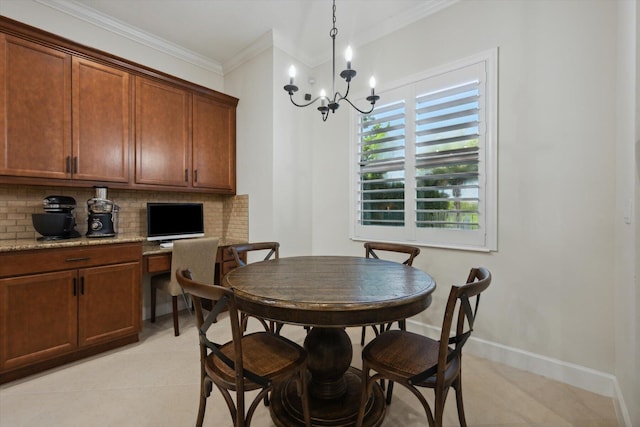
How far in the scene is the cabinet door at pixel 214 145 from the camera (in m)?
3.31

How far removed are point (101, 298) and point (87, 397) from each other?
0.75 m

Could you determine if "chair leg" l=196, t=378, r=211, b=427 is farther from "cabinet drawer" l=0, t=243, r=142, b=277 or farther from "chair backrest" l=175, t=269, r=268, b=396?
"cabinet drawer" l=0, t=243, r=142, b=277

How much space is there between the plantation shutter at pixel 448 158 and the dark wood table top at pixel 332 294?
0.96m

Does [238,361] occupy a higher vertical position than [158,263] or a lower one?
lower

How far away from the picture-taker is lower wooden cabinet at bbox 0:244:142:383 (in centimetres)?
197

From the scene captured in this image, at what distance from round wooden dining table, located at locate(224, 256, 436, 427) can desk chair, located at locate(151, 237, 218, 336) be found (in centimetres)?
110

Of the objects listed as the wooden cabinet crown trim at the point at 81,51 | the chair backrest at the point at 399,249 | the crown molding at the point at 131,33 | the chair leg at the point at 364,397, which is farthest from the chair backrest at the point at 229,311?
the crown molding at the point at 131,33

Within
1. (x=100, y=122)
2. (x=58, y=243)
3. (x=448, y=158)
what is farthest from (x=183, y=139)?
(x=448, y=158)

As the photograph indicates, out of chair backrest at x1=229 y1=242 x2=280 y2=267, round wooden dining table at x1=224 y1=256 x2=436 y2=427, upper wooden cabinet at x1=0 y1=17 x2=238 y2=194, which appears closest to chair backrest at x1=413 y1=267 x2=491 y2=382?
round wooden dining table at x1=224 y1=256 x2=436 y2=427

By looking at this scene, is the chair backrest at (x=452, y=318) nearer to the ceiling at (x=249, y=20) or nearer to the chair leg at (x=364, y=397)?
the chair leg at (x=364, y=397)

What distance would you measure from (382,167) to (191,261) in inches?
80.6

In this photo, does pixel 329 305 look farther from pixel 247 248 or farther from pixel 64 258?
pixel 64 258

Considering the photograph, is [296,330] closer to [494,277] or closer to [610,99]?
[494,277]

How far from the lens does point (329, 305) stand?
3.89ft
